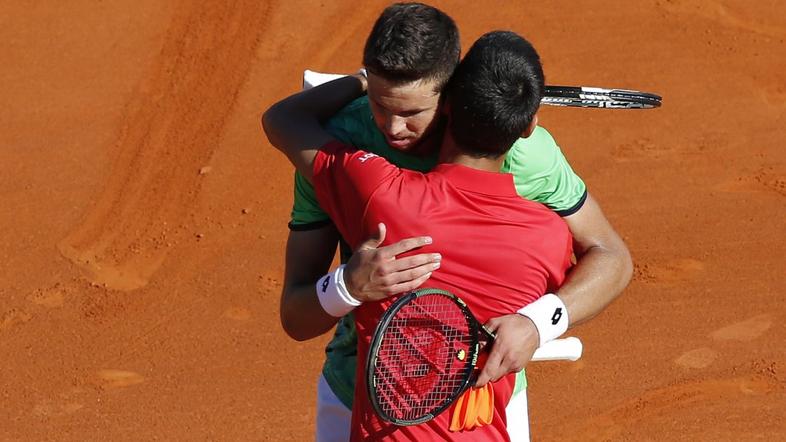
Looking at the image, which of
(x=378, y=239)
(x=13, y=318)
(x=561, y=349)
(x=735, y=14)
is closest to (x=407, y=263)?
(x=378, y=239)

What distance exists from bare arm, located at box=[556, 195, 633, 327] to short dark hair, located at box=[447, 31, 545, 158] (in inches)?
22.7

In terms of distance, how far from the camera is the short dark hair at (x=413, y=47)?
3752 mm

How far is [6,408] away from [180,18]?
4187 millimetres

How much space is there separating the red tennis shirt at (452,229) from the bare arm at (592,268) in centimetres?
11

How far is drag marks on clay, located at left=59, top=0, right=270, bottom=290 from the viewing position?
8.03 m

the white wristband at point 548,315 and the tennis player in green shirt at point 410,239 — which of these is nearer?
the tennis player in green shirt at point 410,239

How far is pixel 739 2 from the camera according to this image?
10086mm

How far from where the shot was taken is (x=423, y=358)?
12.3ft

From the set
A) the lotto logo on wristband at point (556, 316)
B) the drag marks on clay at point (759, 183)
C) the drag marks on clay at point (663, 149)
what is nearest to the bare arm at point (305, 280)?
the lotto logo on wristband at point (556, 316)

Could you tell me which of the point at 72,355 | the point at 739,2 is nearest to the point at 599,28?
the point at 739,2

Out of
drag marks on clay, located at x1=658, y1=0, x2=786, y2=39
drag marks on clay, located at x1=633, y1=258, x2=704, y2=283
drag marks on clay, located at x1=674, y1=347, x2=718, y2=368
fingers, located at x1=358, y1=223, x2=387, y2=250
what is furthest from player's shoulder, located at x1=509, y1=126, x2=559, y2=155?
drag marks on clay, located at x1=658, y1=0, x2=786, y2=39

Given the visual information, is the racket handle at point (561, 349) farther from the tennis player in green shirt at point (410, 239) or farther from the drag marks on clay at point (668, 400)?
the drag marks on clay at point (668, 400)

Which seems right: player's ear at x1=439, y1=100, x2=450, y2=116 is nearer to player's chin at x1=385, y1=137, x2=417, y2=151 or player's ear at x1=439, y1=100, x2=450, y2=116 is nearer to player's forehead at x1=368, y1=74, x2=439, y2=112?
player's forehead at x1=368, y1=74, x2=439, y2=112

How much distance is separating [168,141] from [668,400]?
4.43m
